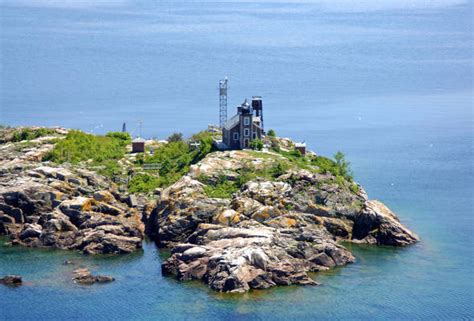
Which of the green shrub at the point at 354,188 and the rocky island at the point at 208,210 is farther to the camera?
the green shrub at the point at 354,188

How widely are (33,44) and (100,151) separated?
99.4 m

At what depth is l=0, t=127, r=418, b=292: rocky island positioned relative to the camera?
230ft

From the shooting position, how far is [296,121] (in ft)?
408

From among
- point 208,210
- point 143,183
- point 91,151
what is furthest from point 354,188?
point 91,151

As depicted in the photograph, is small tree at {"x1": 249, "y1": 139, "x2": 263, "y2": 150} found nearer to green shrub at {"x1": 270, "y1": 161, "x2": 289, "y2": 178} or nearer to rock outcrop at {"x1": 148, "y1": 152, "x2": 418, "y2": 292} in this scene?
rock outcrop at {"x1": 148, "y1": 152, "x2": 418, "y2": 292}

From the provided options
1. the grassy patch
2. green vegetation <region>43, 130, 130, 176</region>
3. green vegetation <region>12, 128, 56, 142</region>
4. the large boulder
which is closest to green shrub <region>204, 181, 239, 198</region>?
the large boulder

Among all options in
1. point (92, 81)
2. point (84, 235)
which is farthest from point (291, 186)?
point (92, 81)

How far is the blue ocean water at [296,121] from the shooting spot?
66.1 m

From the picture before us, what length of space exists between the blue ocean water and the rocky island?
1368 mm

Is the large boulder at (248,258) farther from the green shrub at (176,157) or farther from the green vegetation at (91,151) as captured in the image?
the green vegetation at (91,151)

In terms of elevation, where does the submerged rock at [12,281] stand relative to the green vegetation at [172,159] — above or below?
below

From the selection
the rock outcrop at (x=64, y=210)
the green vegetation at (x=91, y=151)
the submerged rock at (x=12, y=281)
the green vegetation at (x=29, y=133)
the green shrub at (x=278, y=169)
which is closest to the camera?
the submerged rock at (x=12, y=281)

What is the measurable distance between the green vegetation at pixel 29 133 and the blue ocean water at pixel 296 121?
794 inches

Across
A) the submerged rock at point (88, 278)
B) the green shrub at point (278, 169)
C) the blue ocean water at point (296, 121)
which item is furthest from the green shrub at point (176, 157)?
the submerged rock at point (88, 278)
